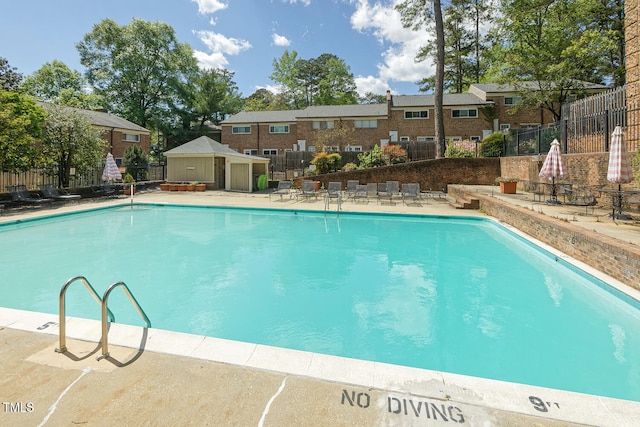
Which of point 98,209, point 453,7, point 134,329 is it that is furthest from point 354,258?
point 453,7

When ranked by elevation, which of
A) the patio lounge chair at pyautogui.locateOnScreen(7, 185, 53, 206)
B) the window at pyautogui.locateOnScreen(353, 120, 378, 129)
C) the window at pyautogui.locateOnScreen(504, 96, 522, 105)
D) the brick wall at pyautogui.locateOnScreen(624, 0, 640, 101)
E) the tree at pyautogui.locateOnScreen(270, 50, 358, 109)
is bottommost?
the patio lounge chair at pyautogui.locateOnScreen(7, 185, 53, 206)

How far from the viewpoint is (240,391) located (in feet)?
8.67

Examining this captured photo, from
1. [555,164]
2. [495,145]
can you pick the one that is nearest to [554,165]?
[555,164]

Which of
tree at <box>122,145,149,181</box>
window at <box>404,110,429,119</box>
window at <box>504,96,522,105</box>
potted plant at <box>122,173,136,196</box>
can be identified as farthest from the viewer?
window at <box>404,110,429,119</box>

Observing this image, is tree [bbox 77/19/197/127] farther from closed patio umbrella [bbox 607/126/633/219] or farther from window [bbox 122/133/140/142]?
closed patio umbrella [bbox 607/126/633/219]

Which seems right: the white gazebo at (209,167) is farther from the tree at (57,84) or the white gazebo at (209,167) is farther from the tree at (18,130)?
the tree at (57,84)

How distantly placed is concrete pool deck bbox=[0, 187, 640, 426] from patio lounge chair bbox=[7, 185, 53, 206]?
15067mm

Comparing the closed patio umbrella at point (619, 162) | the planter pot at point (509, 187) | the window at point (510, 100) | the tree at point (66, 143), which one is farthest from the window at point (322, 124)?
the closed patio umbrella at point (619, 162)

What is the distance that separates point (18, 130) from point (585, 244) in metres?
19.8

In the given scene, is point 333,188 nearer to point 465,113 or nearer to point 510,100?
point 465,113

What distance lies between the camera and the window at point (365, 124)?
32.6m

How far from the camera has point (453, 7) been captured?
36188mm

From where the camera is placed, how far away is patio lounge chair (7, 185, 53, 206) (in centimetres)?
1490

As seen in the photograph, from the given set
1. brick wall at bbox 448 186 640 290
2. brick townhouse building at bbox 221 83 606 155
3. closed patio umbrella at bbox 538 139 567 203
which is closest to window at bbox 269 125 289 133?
brick townhouse building at bbox 221 83 606 155
